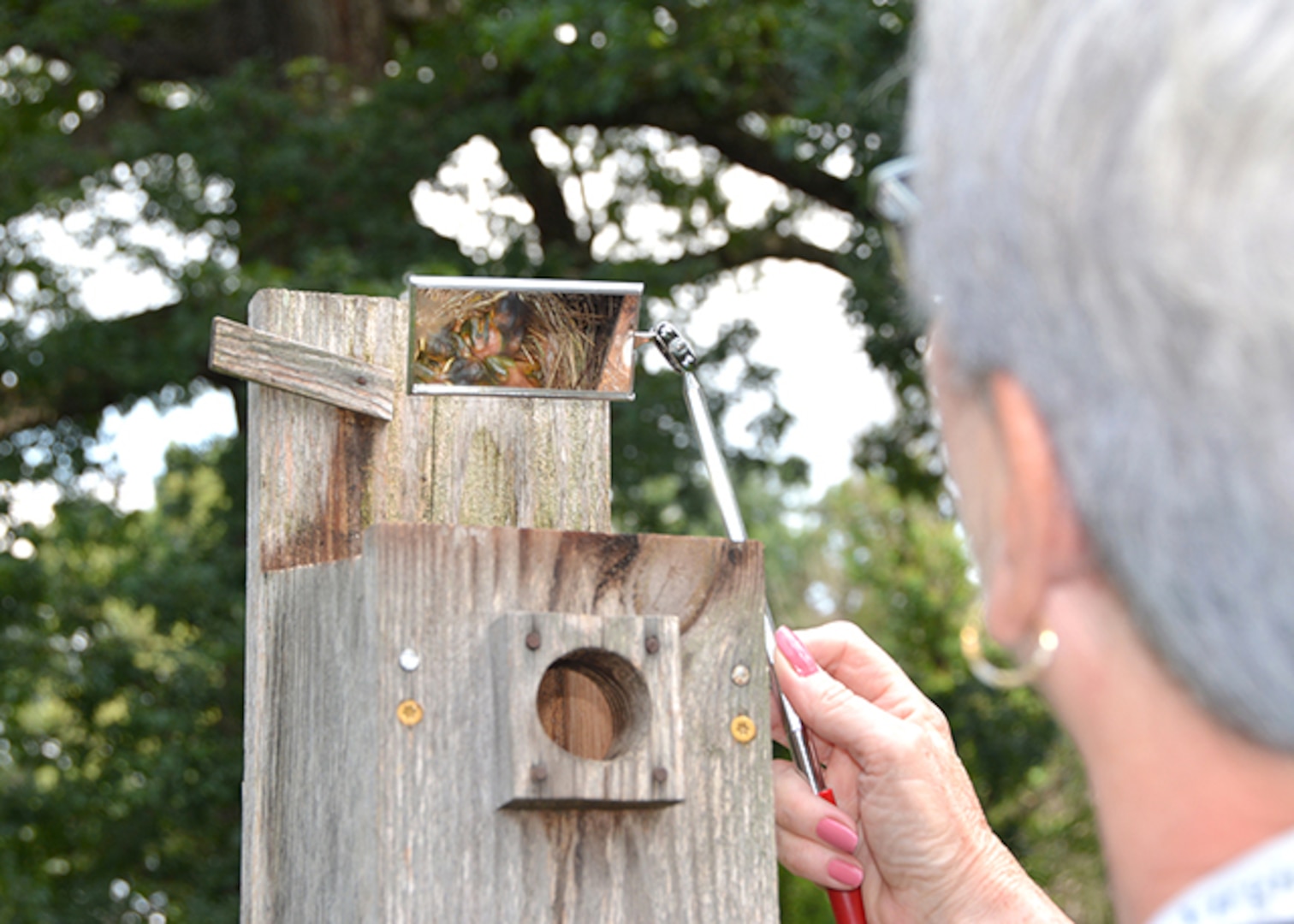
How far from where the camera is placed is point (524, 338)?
4.48 ft

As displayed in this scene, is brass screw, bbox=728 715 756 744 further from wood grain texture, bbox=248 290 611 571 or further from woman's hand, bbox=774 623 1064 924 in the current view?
wood grain texture, bbox=248 290 611 571

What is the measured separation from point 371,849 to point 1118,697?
2.05 feet

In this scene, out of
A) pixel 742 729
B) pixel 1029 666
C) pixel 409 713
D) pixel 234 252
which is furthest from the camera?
pixel 234 252

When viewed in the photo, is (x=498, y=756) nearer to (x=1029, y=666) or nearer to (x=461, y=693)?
(x=461, y=693)

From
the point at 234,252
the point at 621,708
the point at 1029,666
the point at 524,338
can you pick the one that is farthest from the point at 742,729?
the point at 234,252

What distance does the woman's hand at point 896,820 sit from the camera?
1375 millimetres

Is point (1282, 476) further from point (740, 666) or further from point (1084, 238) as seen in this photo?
point (740, 666)

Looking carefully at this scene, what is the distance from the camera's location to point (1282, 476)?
1.84ft

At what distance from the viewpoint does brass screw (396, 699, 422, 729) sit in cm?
109

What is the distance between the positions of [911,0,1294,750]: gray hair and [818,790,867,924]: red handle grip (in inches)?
32.5

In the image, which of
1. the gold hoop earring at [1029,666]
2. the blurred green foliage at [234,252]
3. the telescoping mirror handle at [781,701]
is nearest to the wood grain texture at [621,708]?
the telescoping mirror handle at [781,701]

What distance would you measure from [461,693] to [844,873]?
475 millimetres

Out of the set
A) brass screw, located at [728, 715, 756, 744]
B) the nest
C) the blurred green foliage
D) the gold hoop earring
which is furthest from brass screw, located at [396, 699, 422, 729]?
the blurred green foliage

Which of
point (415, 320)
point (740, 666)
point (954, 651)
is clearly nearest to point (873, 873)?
point (740, 666)
